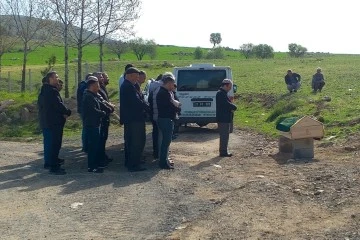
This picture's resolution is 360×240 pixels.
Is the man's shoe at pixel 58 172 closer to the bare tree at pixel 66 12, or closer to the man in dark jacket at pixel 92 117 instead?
the man in dark jacket at pixel 92 117

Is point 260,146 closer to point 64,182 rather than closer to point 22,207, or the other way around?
point 64,182

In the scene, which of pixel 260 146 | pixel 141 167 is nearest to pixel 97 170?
pixel 141 167

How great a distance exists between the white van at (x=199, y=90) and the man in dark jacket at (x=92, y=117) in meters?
6.34

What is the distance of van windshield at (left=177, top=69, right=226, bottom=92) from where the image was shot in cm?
1747

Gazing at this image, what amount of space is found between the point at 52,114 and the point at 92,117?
77 centimetres

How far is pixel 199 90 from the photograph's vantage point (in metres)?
17.5

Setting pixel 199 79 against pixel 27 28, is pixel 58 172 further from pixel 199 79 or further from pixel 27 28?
pixel 27 28

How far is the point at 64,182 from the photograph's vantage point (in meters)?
10.5

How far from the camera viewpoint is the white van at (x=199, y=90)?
17.4 m

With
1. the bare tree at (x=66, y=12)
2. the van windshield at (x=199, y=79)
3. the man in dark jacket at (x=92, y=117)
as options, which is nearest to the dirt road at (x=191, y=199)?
the man in dark jacket at (x=92, y=117)

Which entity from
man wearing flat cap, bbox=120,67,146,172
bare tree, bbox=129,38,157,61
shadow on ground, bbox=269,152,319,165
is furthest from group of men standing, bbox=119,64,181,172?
bare tree, bbox=129,38,157,61

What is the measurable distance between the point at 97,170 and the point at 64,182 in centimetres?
102

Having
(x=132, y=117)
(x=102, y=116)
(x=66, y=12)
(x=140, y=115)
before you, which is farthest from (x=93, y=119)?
(x=66, y=12)

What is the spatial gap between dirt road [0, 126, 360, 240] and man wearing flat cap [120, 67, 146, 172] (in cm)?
38
